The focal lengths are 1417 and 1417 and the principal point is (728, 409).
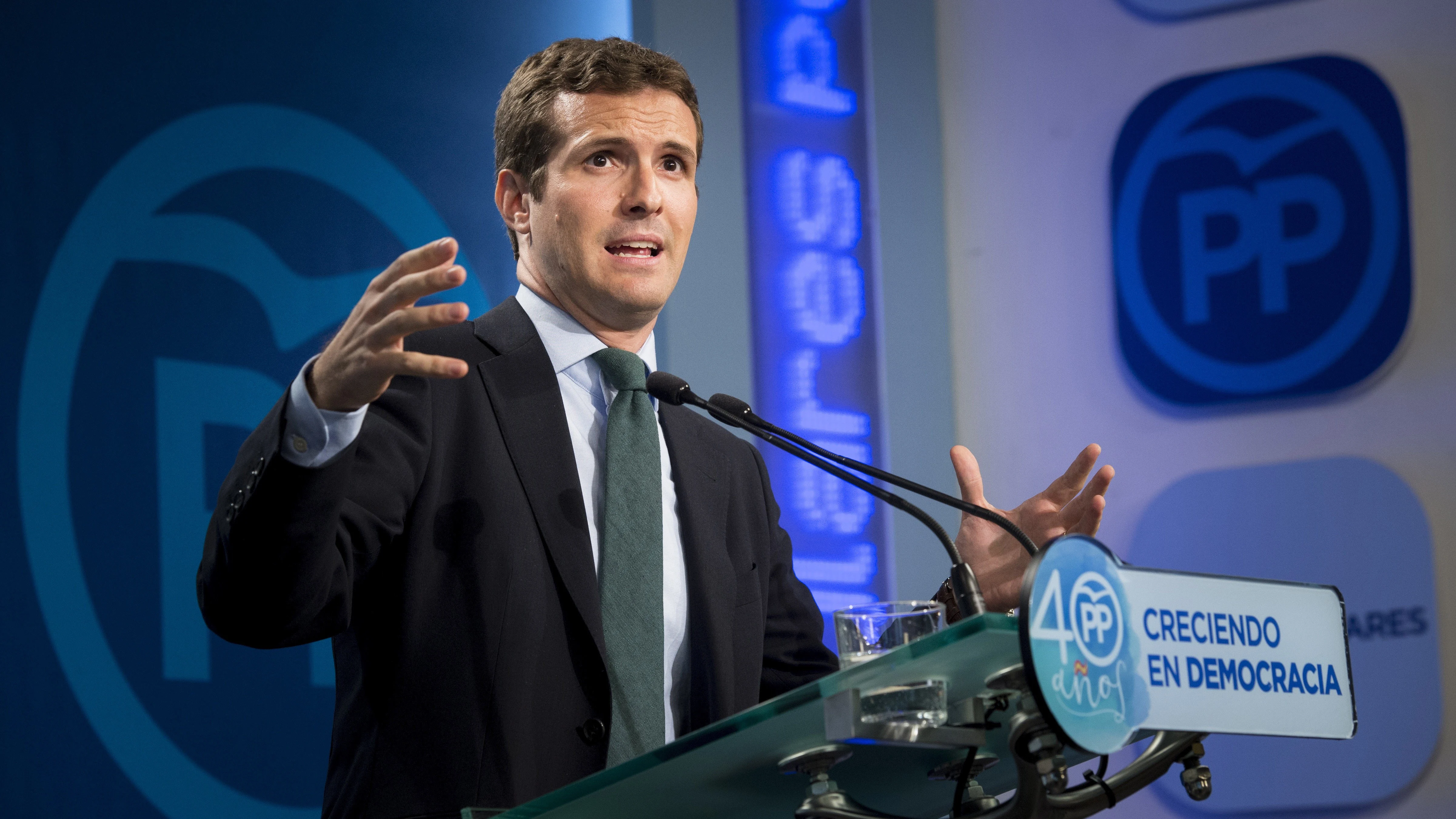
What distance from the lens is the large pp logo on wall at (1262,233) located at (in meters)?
3.82

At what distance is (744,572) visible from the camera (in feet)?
6.20

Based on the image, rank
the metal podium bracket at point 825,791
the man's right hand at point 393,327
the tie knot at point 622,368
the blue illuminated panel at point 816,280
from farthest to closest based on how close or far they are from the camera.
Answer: the blue illuminated panel at point 816,280 → the tie knot at point 622,368 → the man's right hand at point 393,327 → the metal podium bracket at point 825,791

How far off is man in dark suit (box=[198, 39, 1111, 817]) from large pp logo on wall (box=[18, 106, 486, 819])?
3.34 feet

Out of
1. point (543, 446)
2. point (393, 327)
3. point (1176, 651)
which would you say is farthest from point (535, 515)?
point (1176, 651)

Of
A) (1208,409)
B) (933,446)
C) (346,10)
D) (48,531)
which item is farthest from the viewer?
(933,446)

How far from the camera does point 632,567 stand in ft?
5.37

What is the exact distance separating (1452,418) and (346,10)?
9.59 feet

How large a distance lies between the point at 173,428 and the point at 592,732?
4.91ft

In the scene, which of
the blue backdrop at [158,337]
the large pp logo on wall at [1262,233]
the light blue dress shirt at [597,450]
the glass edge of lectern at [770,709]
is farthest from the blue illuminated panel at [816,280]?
the glass edge of lectern at [770,709]

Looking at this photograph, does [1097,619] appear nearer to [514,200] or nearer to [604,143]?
[604,143]

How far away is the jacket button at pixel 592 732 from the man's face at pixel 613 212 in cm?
59

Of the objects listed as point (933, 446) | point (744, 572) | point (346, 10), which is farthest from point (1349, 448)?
point (346, 10)

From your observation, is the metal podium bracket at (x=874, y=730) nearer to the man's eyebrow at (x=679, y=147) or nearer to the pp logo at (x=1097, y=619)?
the pp logo at (x=1097, y=619)

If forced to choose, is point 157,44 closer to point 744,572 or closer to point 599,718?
point 744,572
